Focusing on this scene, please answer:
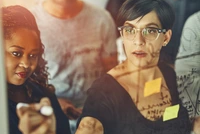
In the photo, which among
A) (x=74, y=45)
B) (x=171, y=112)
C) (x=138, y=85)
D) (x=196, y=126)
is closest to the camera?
(x=74, y=45)

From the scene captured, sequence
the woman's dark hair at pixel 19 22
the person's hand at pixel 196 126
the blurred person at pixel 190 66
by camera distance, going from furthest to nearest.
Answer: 1. the person's hand at pixel 196 126
2. the blurred person at pixel 190 66
3. the woman's dark hair at pixel 19 22

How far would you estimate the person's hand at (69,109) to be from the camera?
204cm

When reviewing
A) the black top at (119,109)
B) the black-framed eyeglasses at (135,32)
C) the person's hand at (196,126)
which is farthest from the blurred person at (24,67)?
the person's hand at (196,126)

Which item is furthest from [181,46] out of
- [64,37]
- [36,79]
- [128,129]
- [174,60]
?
[36,79]

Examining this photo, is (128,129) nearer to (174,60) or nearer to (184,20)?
(174,60)

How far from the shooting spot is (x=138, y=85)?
223cm

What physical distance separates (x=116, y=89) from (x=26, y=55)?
1.86 ft

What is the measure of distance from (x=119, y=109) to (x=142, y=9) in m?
0.59

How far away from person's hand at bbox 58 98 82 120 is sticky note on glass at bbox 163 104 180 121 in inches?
23.0

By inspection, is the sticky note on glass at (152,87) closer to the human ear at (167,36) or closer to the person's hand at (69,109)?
the human ear at (167,36)

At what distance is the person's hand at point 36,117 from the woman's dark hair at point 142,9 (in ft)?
2.03

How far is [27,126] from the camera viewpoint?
196 cm

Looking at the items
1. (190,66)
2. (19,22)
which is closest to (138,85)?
(190,66)

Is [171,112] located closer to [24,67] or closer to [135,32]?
[135,32]
